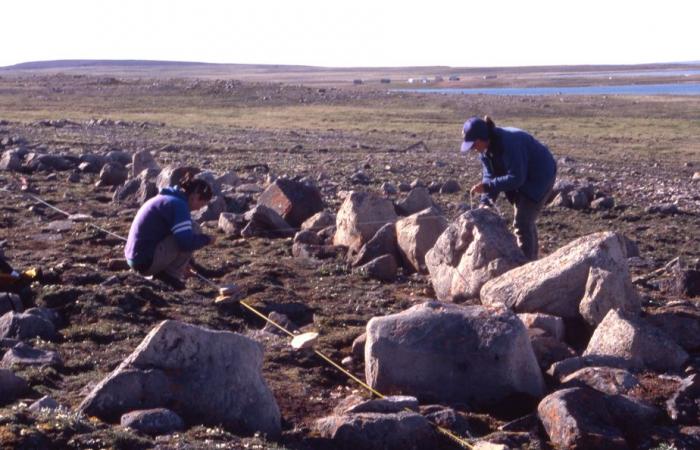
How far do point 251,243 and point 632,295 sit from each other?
5.55m

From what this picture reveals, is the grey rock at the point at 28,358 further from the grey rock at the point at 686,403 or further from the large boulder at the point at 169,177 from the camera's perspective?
the grey rock at the point at 686,403

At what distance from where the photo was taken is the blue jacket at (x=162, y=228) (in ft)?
32.6

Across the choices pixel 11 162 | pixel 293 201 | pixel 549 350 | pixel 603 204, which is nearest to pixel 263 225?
pixel 293 201

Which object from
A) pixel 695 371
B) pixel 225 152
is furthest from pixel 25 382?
pixel 225 152

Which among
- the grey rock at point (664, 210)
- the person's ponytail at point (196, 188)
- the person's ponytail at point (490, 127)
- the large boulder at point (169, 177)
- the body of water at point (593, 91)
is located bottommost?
the body of water at point (593, 91)

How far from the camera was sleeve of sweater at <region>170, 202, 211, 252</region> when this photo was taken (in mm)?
9906

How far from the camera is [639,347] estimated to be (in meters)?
8.93

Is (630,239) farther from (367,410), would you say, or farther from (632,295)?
(367,410)

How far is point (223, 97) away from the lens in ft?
185

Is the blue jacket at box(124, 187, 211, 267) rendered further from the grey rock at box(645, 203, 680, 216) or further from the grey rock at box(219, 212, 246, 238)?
the grey rock at box(645, 203, 680, 216)

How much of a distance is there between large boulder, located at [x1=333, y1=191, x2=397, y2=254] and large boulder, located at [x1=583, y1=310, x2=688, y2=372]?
4485mm

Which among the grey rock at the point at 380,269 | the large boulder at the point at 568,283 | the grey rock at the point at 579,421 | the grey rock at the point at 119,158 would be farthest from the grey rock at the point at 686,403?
the grey rock at the point at 119,158

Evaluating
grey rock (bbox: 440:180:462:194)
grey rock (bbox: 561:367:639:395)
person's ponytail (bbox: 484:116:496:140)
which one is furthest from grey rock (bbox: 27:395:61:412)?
grey rock (bbox: 440:180:462:194)

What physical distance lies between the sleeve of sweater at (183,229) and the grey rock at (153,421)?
3.10 metres
